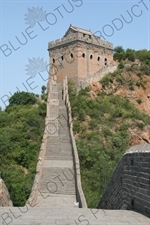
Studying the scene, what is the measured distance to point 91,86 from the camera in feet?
89.8

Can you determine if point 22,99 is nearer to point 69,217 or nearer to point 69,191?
point 69,191

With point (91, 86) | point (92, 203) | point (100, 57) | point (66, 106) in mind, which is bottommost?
point (92, 203)

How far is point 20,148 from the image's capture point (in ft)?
71.4

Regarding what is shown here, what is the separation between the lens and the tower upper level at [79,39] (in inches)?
1139

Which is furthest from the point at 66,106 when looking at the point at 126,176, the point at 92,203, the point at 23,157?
the point at 126,176

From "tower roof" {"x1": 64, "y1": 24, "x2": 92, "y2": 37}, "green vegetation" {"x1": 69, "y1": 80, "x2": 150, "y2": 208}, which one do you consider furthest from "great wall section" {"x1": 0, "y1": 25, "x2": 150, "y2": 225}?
"tower roof" {"x1": 64, "y1": 24, "x2": 92, "y2": 37}

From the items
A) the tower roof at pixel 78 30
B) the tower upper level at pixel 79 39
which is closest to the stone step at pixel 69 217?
the tower upper level at pixel 79 39

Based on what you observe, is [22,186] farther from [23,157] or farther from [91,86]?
[91,86]

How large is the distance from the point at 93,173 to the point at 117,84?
11195 mm

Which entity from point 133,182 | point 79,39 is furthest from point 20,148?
point 133,182

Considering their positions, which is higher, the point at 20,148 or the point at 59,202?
the point at 20,148

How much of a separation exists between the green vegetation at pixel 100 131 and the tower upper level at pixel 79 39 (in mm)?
4203

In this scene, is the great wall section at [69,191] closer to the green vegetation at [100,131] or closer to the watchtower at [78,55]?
the green vegetation at [100,131]

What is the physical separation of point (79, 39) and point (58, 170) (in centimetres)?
1668
